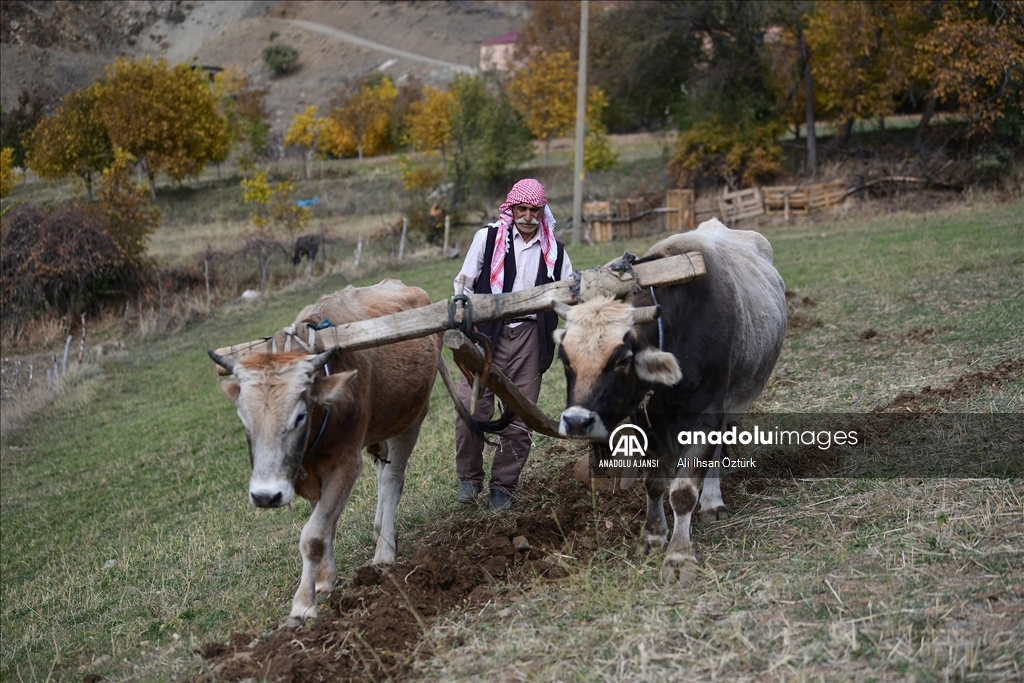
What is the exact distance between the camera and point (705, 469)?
5.67 meters

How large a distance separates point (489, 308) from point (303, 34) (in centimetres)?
11180

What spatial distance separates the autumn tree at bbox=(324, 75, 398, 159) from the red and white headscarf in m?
57.7

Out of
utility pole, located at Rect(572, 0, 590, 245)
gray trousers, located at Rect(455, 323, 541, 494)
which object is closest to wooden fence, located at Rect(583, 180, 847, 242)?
utility pole, located at Rect(572, 0, 590, 245)

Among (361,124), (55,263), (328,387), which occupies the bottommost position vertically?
(55,263)

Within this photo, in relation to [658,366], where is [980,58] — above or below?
above

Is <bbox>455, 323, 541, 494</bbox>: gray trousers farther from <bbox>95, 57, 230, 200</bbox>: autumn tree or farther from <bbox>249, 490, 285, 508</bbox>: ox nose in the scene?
<bbox>95, 57, 230, 200</bbox>: autumn tree

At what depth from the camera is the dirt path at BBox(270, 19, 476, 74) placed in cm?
9638

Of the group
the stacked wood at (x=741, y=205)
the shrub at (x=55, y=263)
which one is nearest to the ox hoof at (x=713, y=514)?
the shrub at (x=55, y=263)

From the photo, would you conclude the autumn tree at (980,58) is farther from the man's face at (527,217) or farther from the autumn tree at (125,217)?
the autumn tree at (125,217)

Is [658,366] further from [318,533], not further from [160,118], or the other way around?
[160,118]

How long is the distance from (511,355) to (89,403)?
1399cm

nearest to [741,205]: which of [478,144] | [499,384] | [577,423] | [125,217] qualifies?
[478,144]

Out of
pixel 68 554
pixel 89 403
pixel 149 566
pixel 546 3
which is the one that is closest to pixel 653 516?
pixel 149 566

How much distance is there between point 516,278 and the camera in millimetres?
7000
